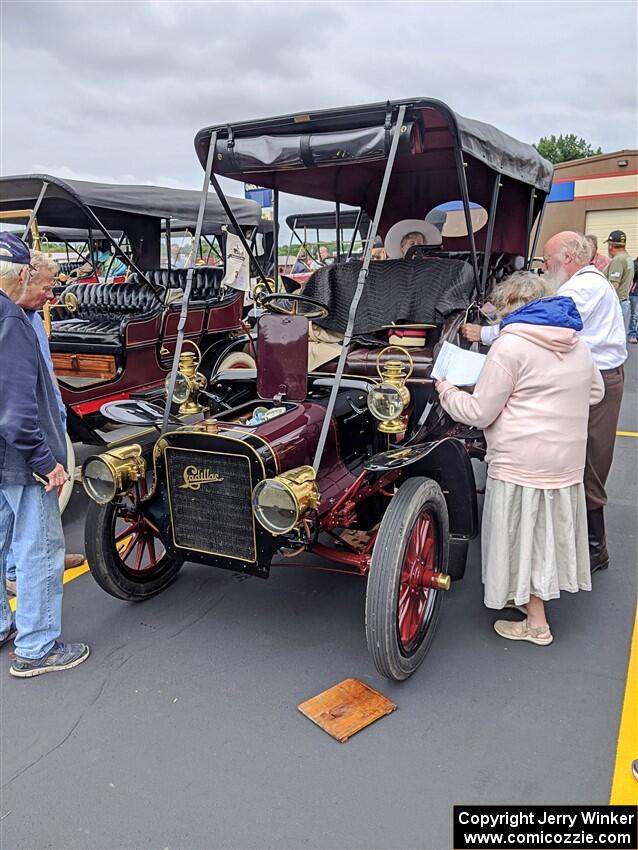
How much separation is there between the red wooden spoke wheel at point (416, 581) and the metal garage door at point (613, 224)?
1957 centimetres

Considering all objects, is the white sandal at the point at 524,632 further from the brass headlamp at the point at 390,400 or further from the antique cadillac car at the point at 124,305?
the antique cadillac car at the point at 124,305

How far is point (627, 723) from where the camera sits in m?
2.34

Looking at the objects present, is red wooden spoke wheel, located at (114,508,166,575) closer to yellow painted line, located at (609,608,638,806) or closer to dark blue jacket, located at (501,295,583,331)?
dark blue jacket, located at (501,295,583,331)

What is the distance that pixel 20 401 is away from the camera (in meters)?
2.36

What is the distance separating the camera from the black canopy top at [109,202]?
5.27 meters

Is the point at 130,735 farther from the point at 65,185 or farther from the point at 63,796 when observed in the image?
the point at 65,185

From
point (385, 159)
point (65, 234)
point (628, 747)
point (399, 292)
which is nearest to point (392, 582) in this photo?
point (628, 747)

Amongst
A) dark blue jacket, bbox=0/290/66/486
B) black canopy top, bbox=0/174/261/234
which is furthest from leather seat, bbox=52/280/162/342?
dark blue jacket, bbox=0/290/66/486

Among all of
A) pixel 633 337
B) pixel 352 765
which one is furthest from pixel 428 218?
pixel 633 337

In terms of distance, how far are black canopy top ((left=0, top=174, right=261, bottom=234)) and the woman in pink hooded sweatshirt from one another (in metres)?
4.14

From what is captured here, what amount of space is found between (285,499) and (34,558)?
115 centimetres

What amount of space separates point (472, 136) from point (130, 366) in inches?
140

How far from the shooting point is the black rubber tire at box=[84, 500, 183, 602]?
2.96 metres

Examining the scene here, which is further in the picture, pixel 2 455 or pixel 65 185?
pixel 65 185
